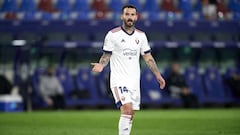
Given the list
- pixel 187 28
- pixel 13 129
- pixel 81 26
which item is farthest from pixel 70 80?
pixel 13 129

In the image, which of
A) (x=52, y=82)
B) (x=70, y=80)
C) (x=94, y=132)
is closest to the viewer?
(x=94, y=132)

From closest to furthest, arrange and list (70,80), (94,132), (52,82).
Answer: (94,132) < (52,82) < (70,80)

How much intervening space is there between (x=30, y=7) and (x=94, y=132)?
1341cm

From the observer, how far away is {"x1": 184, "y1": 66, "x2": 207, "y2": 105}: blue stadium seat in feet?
90.1

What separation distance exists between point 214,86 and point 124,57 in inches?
685

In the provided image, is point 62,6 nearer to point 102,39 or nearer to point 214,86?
point 102,39

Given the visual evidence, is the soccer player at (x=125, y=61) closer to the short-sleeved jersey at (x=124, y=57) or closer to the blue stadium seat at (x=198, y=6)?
the short-sleeved jersey at (x=124, y=57)

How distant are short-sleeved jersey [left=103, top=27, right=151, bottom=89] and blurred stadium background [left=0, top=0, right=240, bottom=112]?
47.5ft

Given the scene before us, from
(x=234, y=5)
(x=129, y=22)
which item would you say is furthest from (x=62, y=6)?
(x=129, y=22)

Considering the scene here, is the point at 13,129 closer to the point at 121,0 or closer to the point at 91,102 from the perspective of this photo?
the point at 91,102

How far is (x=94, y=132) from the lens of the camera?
1445cm

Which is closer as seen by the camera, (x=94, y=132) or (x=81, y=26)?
(x=94, y=132)

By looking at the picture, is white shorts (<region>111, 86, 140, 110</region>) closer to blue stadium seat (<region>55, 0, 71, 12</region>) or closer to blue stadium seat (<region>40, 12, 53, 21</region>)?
blue stadium seat (<region>40, 12, 53, 21</region>)

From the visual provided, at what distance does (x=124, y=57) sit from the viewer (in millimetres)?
10969
